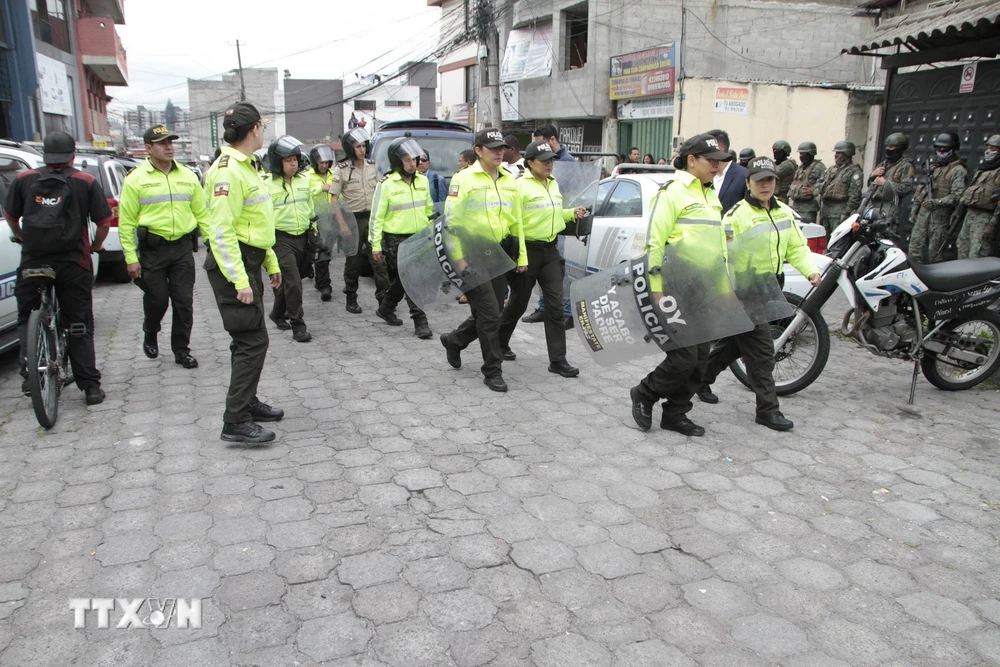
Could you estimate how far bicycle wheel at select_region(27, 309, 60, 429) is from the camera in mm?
4551

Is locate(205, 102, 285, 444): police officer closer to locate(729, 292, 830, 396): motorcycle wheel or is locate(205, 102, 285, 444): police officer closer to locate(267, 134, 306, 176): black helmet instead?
locate(267, 134, 306, 176): black helmet

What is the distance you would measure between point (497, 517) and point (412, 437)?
1187 millimetres

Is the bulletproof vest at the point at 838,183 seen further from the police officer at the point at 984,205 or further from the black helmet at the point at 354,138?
the black helmet at the point at 354,138

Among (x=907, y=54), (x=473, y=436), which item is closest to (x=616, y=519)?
(x=473, y=436)

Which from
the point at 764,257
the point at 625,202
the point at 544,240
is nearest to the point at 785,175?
the point at 625,202

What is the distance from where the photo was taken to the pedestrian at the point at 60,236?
4.84 m

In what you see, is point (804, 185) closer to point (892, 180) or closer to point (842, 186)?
point (842, 186)

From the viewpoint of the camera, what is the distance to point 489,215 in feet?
18.1

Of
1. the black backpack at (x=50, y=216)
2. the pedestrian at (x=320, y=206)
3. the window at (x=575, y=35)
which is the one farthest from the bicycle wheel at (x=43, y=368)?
the window at (x=575, y=35)

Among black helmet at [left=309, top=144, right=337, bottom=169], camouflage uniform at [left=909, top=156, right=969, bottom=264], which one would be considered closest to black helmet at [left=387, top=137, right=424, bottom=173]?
black helmet at [left=309, top=144, right=337, bottom=169]

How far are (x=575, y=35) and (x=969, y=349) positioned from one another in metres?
20.2

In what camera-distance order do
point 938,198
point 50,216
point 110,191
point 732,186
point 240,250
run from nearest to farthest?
point 240,250
point 50,216
point 732,186
point 938,198
point 110,191

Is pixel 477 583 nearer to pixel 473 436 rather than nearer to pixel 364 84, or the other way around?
pixel 473 436

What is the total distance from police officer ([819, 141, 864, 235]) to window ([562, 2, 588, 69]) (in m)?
15.3
